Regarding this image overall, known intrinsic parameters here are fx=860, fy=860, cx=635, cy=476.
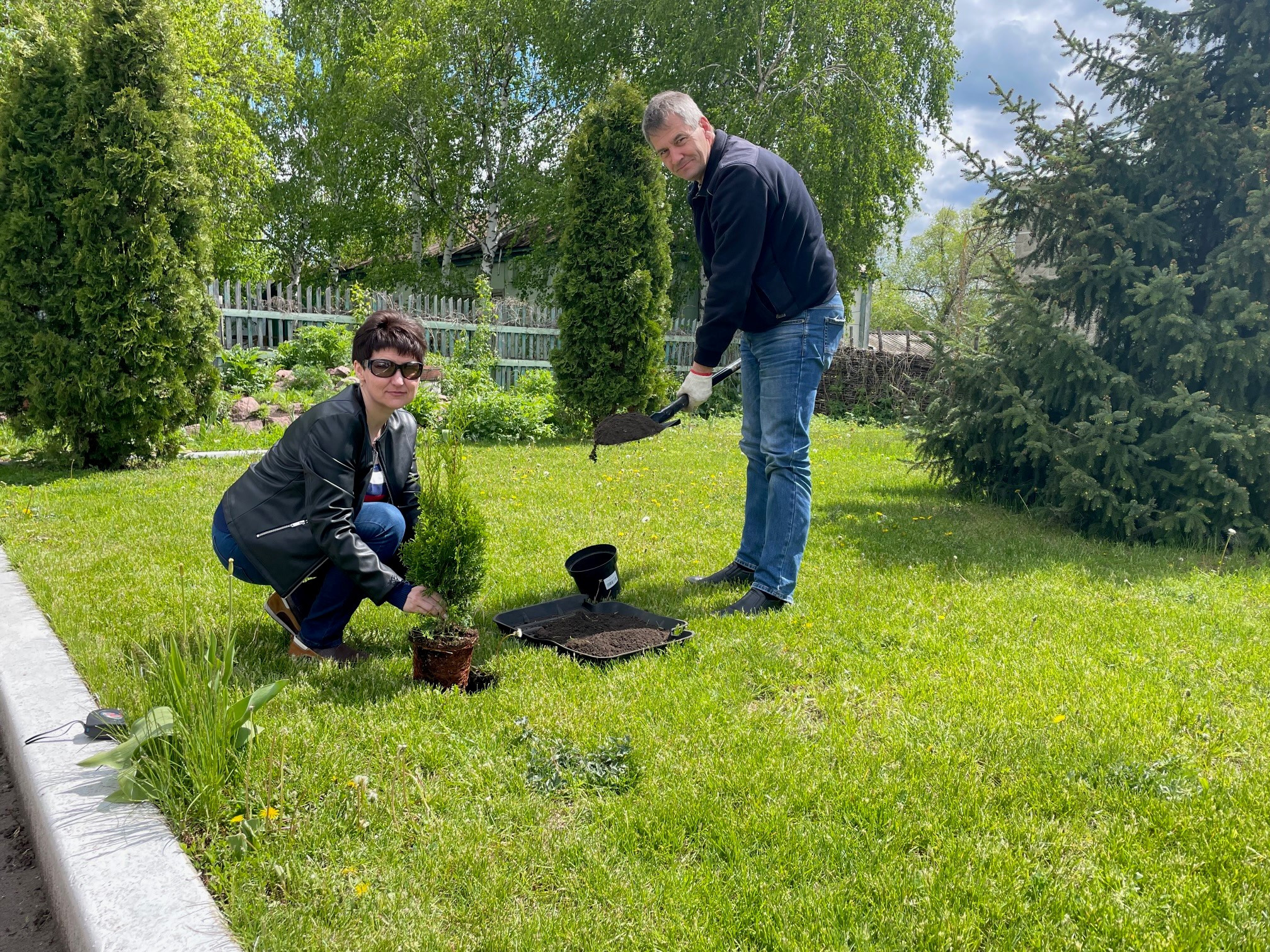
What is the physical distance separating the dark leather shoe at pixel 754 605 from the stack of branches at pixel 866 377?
13035 mm

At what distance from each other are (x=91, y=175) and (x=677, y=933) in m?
7.66

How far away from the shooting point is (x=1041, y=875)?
2033 mm

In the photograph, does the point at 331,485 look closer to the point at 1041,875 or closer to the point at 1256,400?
the point at 1041,875

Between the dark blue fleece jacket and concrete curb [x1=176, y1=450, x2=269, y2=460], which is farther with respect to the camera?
concrete curb [x1=176, y1=450, x2=269, y2=460]

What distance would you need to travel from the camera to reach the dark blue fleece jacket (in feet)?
12.4

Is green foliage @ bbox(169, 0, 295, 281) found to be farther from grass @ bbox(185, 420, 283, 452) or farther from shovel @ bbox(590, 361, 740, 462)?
shovel @ bbox(590, 361, 740, 462)

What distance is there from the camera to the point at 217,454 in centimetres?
806

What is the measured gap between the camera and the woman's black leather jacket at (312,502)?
9.79 ft

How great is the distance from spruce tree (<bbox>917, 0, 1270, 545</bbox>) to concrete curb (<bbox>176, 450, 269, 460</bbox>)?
6.48 m

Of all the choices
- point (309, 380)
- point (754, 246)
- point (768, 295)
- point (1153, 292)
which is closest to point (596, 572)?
point (768, 295)

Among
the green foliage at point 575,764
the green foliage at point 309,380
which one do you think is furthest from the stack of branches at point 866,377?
the green foliage at point 575,764

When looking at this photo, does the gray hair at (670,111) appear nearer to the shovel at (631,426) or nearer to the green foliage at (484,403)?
the shovel at (631,426)

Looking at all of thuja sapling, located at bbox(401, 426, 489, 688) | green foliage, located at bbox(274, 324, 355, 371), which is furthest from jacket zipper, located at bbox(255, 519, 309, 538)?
green foliage, located at bbox(274, 324, 355, 371)

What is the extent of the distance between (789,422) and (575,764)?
204 cm
